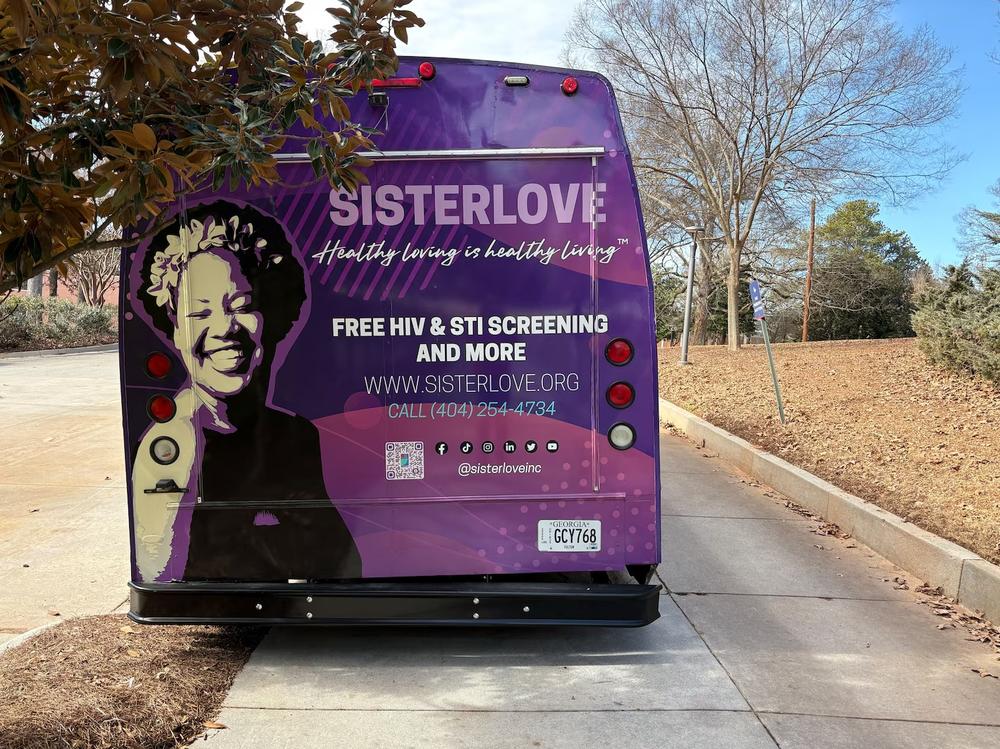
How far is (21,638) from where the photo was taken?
445 cm

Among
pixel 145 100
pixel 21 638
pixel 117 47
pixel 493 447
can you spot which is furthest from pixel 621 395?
pixel 21 638

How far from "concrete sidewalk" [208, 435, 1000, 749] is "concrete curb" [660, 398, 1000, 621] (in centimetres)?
32

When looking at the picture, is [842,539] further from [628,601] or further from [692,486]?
[628,601]

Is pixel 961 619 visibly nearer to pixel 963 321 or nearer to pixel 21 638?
pixel 21 638

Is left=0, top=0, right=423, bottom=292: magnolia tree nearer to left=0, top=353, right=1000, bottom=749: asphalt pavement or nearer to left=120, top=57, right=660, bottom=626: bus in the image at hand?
left=120, top=57, right=660, bottom=626: bus

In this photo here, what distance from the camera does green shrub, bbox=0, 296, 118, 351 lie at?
28500 mm

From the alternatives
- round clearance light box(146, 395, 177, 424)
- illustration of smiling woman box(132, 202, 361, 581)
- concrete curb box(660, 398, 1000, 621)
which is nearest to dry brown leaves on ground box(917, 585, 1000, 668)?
concrete curb box(660, 398, 1000, 621)

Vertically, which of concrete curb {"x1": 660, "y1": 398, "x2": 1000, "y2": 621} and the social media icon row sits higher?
the social media icon row

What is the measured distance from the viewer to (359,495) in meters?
4.20

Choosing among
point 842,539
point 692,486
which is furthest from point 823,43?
point 842,539

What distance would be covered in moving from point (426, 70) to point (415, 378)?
4.99 feet

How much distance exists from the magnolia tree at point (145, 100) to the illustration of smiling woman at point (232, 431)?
0.37 m

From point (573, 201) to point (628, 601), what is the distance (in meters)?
2.03

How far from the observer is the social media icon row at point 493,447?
4.21 metres
